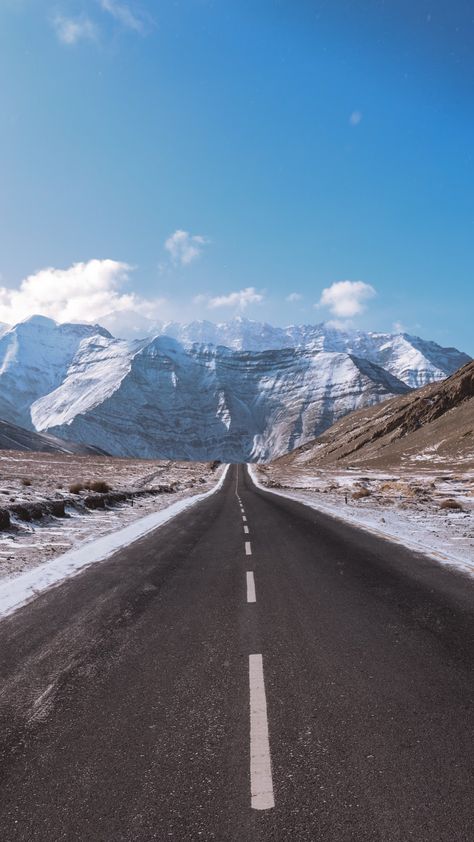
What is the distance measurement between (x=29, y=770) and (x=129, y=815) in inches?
38.7

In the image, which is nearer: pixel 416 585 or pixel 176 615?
pixel 176 615

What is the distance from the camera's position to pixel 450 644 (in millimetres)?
5773

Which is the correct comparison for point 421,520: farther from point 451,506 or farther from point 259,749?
point 259,749

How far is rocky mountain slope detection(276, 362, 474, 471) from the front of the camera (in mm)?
69812

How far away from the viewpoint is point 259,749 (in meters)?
3.68

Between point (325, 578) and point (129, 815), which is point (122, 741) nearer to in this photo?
point (129, 815)

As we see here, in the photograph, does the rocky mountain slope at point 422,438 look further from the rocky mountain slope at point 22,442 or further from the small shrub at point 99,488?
the rocky mountain slope at point 22,442

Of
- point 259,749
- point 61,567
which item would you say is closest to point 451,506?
point 61,567

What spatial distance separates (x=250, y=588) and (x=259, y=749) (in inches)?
193

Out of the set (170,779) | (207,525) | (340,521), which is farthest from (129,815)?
(340,521)

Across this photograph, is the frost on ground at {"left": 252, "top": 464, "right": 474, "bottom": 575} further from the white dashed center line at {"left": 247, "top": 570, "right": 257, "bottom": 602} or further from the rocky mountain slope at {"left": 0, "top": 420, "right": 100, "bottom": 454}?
the rocky mountain slope at {"left": 0, "top": 420, "right": 100, "bottom": 454}

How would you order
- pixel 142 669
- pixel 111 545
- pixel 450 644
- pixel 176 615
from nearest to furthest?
pixel 142 669 < pixel 450 644 < pixel 176 615 < pixel 111 545

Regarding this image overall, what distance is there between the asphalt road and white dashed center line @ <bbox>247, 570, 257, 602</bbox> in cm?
10

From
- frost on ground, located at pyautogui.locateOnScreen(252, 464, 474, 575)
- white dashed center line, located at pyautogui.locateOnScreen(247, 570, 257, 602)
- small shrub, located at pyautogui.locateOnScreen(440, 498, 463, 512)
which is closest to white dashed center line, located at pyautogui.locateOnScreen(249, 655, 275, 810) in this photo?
white dashed center line, located at pyautogui.locateOnScreen(247, 570, 257, 602)
